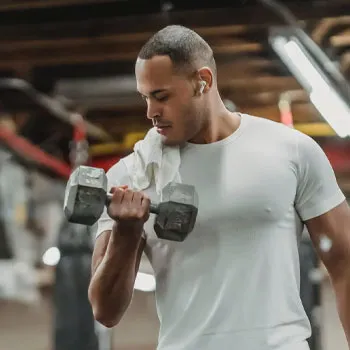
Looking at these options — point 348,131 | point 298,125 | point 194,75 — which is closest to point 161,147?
point 194,75

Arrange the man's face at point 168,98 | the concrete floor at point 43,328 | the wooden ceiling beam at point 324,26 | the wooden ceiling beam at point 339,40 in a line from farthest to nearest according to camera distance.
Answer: the concrete floor at point 43,328
the wooden ceiling beam at point 339,40
the wooden ceiling beam at point 324,26
the man's face at point 168,98

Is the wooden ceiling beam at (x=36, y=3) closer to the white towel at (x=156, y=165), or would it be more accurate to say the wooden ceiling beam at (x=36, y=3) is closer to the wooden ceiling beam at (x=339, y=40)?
the wooden ceiling beam at (x=339, y=40)

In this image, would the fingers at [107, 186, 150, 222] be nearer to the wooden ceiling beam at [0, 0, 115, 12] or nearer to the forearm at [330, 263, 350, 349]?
the forearm at [330, 263, 350, 349]

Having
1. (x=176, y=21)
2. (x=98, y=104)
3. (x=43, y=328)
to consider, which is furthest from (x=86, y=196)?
(x=43, y=328)

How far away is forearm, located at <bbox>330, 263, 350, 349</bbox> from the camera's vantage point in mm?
1316

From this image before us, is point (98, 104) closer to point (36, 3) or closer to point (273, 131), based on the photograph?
point (36, 3)

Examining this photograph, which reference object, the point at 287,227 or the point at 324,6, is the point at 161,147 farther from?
the point at 324,6

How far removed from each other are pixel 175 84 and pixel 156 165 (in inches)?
5.7

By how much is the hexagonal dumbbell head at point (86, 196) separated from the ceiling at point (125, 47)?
1.58m

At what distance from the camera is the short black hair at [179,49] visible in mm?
1301

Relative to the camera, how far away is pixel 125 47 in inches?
127

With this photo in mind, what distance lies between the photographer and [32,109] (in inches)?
168

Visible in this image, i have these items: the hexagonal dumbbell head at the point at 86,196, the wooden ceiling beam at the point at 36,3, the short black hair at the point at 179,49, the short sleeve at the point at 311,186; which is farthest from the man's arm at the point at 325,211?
the wooden ceiling beam at the point at 36,3

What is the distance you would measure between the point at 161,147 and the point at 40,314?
4.13m
